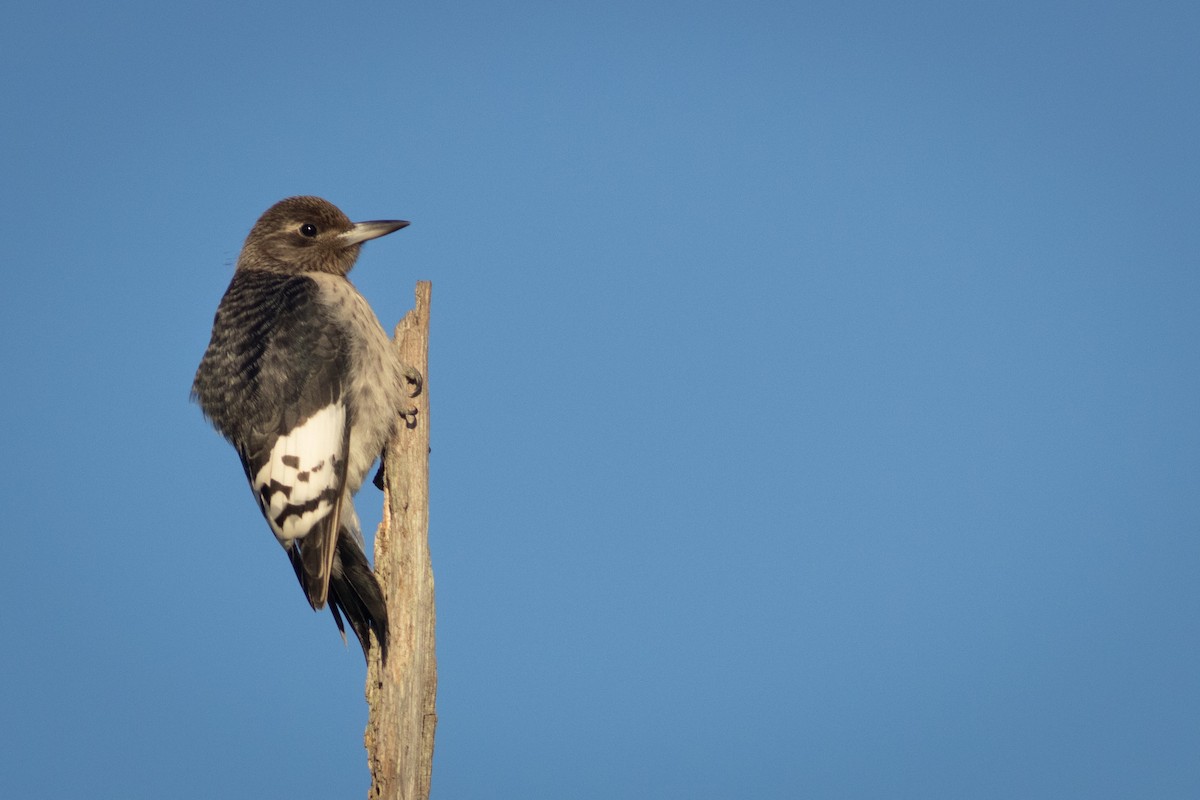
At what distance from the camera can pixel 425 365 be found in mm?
5828

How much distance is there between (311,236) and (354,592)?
2516mm

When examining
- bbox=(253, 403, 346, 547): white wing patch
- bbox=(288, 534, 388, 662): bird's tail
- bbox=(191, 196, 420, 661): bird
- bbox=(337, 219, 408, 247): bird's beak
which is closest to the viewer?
bbox=(288, 534, 388, 662): bird's tail

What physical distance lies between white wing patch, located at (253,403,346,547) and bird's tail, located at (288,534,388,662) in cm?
14

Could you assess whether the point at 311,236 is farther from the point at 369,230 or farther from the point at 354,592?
the point at 354,592

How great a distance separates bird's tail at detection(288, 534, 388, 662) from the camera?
517 cm

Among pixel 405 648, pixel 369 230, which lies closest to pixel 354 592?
pixel 405 648

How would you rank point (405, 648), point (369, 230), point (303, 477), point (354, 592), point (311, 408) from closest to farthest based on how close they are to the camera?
point (405, 648)
point (354, 592)
point (303, 477)
point (311, 408)
point (369, 230)

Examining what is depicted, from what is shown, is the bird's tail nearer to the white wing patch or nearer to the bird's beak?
the white wing patch

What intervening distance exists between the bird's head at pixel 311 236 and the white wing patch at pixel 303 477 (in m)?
1.40

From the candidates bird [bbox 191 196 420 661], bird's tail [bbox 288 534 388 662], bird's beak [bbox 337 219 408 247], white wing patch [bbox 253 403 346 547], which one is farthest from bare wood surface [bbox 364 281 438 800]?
bird's beak [bbox 337 219 408 247]

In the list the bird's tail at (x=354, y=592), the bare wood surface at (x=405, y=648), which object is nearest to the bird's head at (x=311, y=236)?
the bare wood surface at (x=405, y=648)

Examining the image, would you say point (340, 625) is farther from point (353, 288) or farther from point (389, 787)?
point (353, 288)

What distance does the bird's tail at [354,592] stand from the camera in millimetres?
5172

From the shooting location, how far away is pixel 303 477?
5.74m
